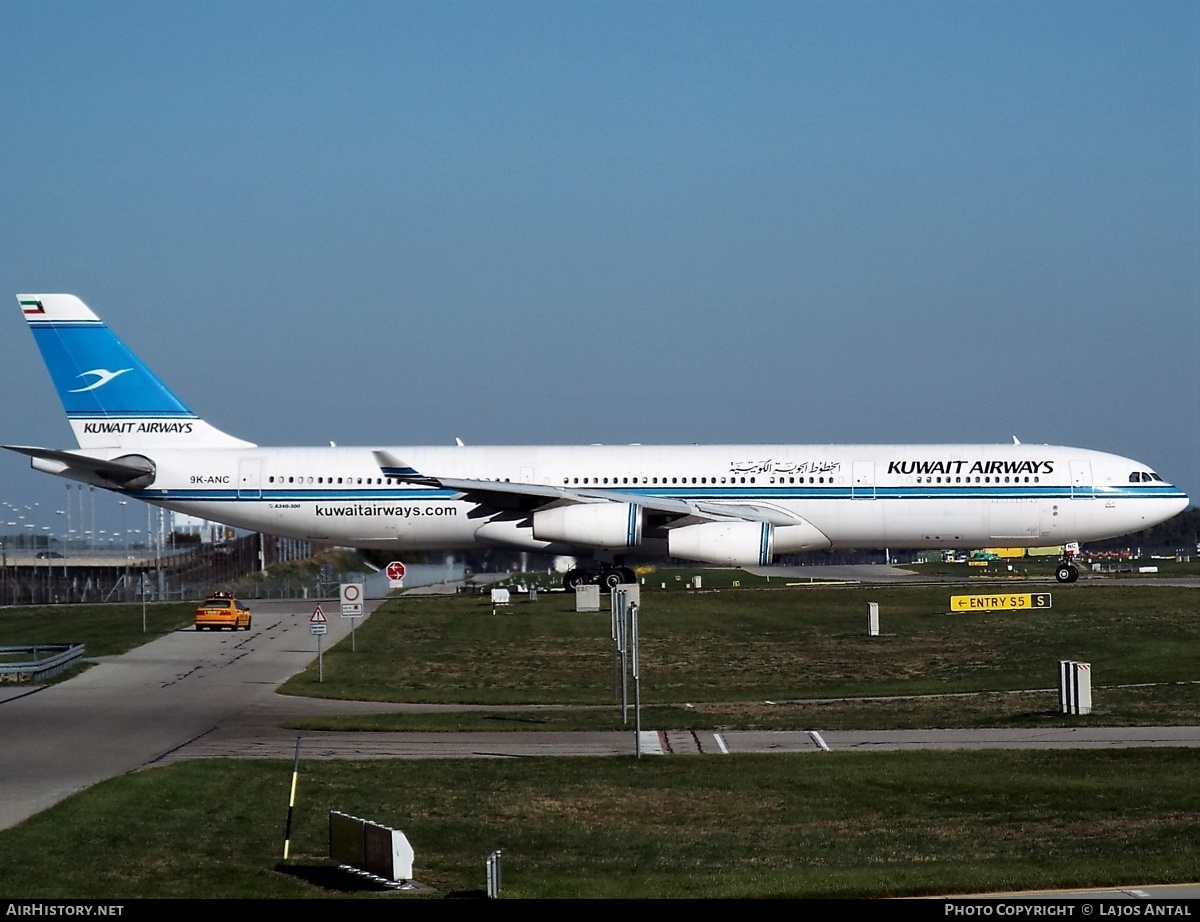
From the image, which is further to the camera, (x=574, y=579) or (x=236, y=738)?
(x=574, y=579)

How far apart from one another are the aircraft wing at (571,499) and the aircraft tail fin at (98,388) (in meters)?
8.53

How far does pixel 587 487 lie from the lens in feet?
170

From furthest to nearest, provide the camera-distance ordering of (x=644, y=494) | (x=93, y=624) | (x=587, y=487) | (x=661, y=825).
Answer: (x=587, y=487), (x=644, y=494), (x=93, y=624), (x=661, y=825)

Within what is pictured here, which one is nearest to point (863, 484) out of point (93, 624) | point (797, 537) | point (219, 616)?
point (797, 537)

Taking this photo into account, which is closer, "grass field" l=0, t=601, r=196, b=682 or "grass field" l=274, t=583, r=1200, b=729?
"grass field" l=274, t=583, r=1200, b=729

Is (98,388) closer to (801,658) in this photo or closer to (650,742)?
(801,658)

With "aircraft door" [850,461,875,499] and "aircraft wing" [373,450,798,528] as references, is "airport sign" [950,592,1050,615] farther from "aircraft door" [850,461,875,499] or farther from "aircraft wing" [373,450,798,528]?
"aircraft wing" [373,450,798,528]

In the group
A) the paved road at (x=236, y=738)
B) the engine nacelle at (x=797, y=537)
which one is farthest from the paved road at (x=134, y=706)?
the engine nacelle at (x=797, y=537)

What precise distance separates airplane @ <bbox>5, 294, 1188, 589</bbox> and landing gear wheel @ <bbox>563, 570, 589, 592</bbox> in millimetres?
156

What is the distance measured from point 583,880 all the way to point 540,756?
28.7 ft

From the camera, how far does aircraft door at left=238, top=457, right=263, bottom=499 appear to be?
5262 cm

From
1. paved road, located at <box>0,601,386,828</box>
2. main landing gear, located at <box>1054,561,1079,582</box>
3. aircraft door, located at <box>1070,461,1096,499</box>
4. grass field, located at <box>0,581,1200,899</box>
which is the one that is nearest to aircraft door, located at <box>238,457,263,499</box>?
paved road, located at <box>0,601,386,828</box>

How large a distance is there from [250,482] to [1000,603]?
25.6 metres
